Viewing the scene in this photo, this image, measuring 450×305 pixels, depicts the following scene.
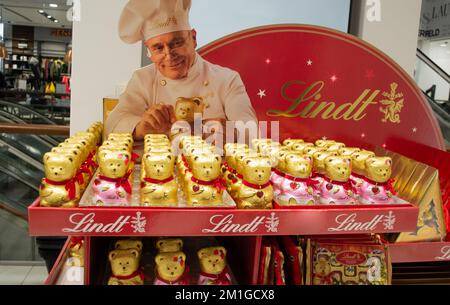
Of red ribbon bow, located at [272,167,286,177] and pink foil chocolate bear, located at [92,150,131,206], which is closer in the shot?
pink foil chocolate bear, located at [92,150,131,206]

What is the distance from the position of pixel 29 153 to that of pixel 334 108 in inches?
109

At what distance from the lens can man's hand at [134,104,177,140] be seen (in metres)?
2.61

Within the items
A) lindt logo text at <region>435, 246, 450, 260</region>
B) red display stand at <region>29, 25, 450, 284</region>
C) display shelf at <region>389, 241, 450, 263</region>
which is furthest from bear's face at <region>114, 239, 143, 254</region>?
lindt logo text at <region>435, 246, 450, 260</region>

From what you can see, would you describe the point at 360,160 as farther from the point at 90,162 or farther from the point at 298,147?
the point at 90,162

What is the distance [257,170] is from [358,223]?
1.69ft

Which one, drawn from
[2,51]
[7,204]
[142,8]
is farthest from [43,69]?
[142,8]

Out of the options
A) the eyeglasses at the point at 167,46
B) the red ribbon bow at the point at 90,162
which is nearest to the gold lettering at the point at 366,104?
the eyeglasses at the point at 167,46

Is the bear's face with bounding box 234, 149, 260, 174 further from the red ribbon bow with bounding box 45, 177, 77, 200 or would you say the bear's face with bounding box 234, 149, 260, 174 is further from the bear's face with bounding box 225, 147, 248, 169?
the red ribbon bow with bounding box 45, 177, 77, 200

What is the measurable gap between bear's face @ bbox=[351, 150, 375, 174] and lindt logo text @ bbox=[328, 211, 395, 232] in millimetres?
286

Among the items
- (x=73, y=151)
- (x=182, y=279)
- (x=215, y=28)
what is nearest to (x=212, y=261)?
(x=182, y=279)

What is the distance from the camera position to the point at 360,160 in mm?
2104

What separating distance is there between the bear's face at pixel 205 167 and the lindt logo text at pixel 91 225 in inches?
13.1

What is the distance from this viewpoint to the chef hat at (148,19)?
2521mm

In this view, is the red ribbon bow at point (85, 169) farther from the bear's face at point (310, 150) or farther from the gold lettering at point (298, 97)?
the gold lettering at point (298, 97)
